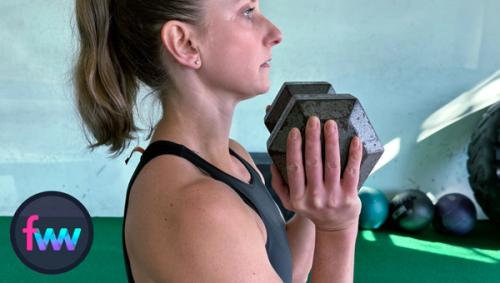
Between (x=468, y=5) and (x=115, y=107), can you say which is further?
(x=468, y=5)

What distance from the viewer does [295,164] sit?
29.3 inches

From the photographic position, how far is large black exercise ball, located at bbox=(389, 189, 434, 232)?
115 inches

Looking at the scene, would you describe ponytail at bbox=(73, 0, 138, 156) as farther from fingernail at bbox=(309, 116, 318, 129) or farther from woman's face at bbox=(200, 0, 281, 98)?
fingernail at bbox=(309, 116, 318, 129)

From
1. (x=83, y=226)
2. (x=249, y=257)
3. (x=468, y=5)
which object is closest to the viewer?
(x=249, y=257)

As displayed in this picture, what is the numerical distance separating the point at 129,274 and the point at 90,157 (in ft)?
8.45

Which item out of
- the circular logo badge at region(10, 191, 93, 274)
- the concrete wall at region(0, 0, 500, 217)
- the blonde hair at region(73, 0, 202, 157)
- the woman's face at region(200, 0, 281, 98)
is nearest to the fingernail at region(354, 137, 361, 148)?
the woman's face at region(200, 0, 281, 98)

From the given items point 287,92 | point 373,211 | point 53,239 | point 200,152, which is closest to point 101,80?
point 200,152

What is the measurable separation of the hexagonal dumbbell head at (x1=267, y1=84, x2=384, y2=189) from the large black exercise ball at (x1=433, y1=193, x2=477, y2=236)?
229cm

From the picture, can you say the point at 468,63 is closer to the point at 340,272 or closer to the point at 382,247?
the point at 382,247

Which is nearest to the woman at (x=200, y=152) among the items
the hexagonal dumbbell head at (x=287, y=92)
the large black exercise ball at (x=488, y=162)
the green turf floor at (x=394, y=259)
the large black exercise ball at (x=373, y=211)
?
the hexagonal dumbbell head at (x=287, y=92)

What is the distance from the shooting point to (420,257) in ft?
8.55

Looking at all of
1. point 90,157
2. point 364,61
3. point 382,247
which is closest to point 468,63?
point 364,61

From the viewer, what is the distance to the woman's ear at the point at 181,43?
2.73 ft

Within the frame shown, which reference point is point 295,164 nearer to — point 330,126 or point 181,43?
point 330,126
